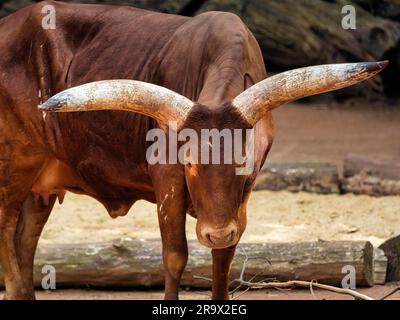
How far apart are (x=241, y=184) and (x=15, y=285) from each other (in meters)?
2.50

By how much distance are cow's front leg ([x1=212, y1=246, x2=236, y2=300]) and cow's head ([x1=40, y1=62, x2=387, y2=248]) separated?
0.63 meters

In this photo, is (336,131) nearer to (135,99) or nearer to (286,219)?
→ (286,219)

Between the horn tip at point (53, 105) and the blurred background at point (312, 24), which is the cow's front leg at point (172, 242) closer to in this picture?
the horn tip at point (53, 105)

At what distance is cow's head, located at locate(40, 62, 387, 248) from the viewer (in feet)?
21.1

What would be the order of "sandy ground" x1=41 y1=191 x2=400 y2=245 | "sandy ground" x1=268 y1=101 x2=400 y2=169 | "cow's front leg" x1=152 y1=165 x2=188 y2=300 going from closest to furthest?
"cow's front leg" x1=152 y1=165 x2=188 y2=300 < "sandy ground" x1=41 y1=191 x2=400 y2=245 < "sandy ground" x1=268 y1=101 x2=400 y2=169

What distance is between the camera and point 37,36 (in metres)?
8.12

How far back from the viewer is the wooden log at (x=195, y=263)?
8.75m

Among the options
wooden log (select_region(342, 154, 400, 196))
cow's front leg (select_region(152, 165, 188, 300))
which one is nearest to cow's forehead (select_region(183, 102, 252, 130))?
cow's front leg (select_region(152, 165, 188, 300))

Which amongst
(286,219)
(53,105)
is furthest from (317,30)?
(53,105)

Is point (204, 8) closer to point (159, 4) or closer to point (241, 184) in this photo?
point (159, 4)

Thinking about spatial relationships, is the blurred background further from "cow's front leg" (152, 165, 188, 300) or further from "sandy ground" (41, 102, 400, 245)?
"cow's front leg" (152, 165, 188, 300)

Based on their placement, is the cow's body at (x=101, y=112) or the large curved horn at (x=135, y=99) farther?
the cow's body at (x=101, y=112)

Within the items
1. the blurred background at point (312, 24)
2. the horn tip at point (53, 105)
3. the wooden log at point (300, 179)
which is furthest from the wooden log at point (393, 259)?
the blurred background at point (312, 24)
